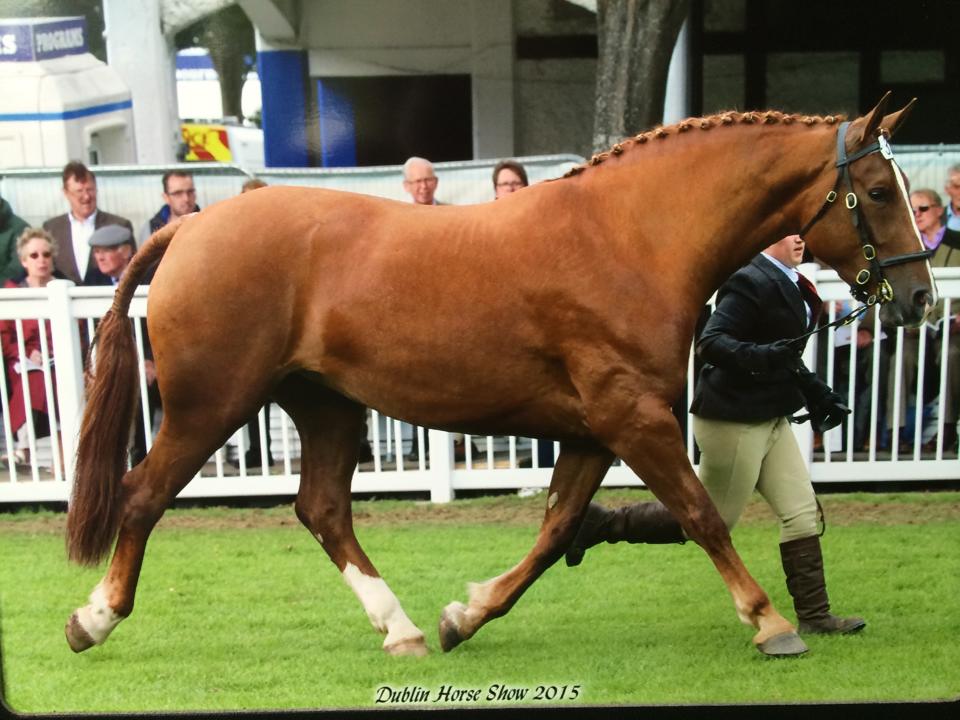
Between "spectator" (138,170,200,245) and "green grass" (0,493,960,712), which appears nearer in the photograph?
"green grass" (0,493,960,712)

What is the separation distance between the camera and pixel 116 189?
3.49 m

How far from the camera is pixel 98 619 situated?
3207 mm

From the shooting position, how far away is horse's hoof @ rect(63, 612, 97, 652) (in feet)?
10.5

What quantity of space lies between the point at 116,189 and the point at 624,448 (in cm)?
167

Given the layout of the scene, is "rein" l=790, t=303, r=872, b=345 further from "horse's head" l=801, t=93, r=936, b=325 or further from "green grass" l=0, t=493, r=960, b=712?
"green grass" l=0, t=493, r=960, b=712

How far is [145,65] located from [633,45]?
4.07ft

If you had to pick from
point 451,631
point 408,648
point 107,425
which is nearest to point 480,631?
point 451,631

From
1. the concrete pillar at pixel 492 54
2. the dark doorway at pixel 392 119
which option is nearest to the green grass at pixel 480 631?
the dark doorway at pixel 392 119

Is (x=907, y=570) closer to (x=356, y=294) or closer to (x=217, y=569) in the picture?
(x=356, y=294)

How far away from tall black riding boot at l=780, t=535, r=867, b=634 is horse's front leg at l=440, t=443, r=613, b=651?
24.0 inches

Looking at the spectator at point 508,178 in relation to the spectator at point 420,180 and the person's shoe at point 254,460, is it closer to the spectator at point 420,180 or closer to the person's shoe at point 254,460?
the spectator at point 420,180

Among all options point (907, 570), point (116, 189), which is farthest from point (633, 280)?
point (116, 189)

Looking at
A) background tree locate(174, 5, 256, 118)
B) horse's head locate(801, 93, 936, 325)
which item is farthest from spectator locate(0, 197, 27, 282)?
horse's head locate(801, 93, 936, 325)

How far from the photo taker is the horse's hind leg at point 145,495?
127 inches
